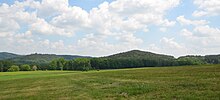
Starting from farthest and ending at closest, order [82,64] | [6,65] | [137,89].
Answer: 1. [6,65]
2. [82,64]
3. [137,89]

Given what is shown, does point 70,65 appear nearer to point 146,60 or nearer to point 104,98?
point 146,60

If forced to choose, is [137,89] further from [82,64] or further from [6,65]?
[6,65]

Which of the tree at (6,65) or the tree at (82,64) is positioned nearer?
the tree at (82,64)

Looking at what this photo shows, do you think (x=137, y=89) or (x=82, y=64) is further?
(x=82, y=64)

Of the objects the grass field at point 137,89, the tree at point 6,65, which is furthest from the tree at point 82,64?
the grass field at point 137,89

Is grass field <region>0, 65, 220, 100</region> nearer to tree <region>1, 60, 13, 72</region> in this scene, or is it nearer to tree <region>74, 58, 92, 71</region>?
tree <region>74, 58, 92, 71</region>

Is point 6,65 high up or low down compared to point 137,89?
up

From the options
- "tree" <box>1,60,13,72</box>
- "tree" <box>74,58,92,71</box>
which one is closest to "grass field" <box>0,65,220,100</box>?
"tree" <box>74,58,92,71</box>

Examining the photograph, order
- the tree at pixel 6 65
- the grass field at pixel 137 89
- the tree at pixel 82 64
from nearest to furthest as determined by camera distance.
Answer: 1. the grass field at pixel 137 89
2. the tree at pixel 82 64
3. the tree at pixel 6 65

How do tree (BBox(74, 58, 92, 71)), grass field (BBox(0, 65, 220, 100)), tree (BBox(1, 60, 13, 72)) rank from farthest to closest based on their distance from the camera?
tree (BBox(1, 60, 13, 72)) < tree (BBox(74, 58, 92, 71)) < grass field (BBox(0, 65, 220, 100))

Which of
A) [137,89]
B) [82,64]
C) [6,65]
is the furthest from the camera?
[6,65]

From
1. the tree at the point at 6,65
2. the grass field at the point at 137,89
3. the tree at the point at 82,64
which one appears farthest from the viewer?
the tree at the point at 6,65

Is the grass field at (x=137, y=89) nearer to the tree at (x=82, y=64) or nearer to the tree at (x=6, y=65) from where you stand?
the tree at (x=82, y=64)

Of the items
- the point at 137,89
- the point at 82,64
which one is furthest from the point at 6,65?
the point at 137,89
